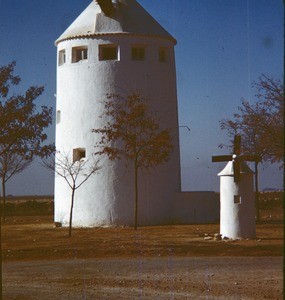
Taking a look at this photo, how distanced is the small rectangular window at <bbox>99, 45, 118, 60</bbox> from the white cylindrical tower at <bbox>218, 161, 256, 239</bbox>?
36.7ft

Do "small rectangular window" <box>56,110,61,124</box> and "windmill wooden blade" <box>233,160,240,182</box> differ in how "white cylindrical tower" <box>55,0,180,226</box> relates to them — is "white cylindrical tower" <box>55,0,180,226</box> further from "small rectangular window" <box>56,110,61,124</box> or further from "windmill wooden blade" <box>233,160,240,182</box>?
"windmill wooden blade" <box>233,160,240,182</box>

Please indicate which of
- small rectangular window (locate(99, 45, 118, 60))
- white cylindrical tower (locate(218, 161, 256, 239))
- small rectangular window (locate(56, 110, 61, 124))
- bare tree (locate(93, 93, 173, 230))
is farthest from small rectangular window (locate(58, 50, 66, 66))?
white cylindrical tower (locate(218, 161, 256, 239))

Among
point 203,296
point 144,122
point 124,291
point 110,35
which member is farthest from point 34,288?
point 110,35

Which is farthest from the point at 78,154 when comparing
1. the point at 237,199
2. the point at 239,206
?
the point at 239,206

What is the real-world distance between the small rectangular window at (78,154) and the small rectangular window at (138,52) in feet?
16.2

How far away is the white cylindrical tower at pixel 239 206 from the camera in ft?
82.4

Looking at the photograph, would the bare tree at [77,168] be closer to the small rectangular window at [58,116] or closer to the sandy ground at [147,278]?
the small rectangular window at [58,116]

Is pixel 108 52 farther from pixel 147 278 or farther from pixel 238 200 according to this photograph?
pixel 147 278

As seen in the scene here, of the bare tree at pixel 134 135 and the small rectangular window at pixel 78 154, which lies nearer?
the bare tree at pixel 134 135

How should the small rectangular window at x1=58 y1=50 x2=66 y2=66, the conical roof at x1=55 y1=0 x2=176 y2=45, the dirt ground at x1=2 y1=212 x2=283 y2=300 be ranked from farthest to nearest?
1. the small rectangular window at x1=58 y1=50 x2=66 y2=66
2. the conical roof at x1=55 y1=0 x2=176 y2=45
3. the dirt ground at x1=2 y1=212 x2=283 y2=300

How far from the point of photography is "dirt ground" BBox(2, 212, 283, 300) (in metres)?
13.0

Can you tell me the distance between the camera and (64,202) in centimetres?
3594

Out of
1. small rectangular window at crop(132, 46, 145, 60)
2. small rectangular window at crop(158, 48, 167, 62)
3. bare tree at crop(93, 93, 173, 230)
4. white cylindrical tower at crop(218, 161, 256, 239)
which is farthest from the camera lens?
small rectangular window at crop(158, 48, 167, 62)

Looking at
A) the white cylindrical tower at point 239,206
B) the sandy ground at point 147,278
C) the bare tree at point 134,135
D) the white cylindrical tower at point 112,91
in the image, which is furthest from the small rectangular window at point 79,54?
the sandy ground at point 147,278
